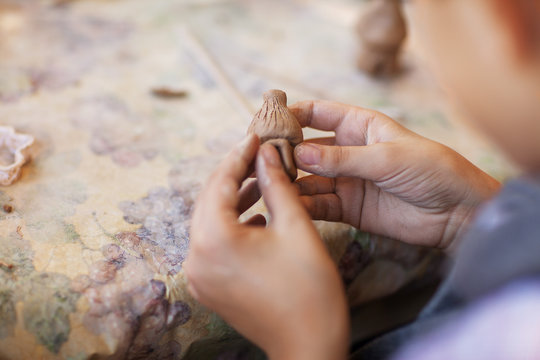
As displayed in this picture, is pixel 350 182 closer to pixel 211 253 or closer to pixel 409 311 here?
pixel 211 253

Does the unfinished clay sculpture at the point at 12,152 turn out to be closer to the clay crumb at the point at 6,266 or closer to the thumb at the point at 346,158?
the clay crumb at the point at 6,266

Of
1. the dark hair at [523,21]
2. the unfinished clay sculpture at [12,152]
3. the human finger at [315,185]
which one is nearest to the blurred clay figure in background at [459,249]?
the dark hair at [523,21]

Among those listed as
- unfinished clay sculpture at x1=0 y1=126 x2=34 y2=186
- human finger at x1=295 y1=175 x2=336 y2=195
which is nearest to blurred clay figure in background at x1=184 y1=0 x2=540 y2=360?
human finger at x1=295 y1=175 x2=336 y2=195

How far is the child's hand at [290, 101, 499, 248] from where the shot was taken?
928mm

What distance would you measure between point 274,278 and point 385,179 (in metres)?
0.41

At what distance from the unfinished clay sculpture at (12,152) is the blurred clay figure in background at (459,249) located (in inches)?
23.9

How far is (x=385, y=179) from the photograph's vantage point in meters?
0.96

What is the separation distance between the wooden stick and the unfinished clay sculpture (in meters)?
0.67

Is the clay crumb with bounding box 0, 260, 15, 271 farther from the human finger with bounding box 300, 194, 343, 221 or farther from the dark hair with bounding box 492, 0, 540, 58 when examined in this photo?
→ the dark hair with bounding box 492, 0, 540, 58

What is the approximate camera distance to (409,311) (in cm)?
142

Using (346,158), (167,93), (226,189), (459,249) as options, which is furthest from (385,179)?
(167,93)

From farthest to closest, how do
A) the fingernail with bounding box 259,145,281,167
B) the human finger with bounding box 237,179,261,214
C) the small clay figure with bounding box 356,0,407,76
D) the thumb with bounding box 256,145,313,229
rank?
the small clay figure with bounding box 356,0,407,76
the human finger with bounding box 237,179,261,214
the fingernail with bounding box 259,145,281,167
the thumb with bounding box 256,145,313,229

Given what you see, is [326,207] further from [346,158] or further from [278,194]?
[278,194]

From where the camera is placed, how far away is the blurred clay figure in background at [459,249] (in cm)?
60
